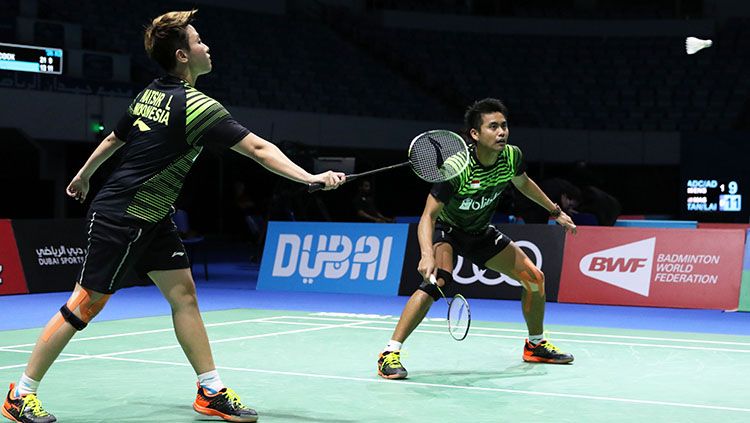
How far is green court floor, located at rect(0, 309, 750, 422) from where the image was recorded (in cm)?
550

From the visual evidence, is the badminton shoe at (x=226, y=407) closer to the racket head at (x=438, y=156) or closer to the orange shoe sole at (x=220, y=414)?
the orange shoe sole at (x=220, y=414)

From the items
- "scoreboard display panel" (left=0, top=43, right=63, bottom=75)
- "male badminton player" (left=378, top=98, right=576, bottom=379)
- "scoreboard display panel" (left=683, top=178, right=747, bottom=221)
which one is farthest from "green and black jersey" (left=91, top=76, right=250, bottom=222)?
"scoreboard display panel" (left=683, top=178, right=747, bottom=221)

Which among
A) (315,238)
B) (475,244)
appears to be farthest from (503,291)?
(475,244)

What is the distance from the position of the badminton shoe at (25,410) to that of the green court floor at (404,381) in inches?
9.8

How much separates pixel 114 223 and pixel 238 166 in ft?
65.0

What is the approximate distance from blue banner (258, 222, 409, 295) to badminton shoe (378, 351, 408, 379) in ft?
20.7

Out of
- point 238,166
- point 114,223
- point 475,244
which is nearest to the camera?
point 114,223

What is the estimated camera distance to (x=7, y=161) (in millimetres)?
19703

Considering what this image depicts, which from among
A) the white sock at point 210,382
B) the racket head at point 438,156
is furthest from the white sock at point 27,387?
the racket head at point 438,156

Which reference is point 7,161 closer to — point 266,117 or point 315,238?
point 266,117

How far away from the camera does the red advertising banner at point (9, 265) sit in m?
12.6

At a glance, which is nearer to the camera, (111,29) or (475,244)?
(475,244)

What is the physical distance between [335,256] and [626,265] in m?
3.51

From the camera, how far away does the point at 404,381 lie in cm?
650
